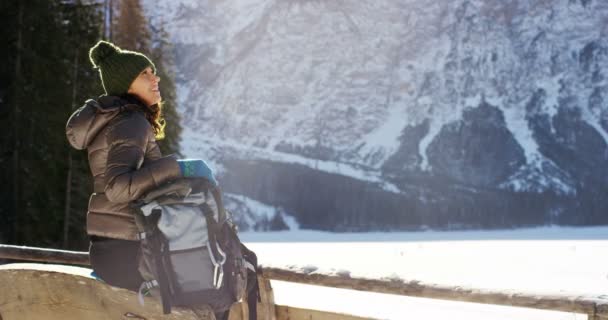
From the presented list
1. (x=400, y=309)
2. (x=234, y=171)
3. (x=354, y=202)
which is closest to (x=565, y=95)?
(x=354, y=202)

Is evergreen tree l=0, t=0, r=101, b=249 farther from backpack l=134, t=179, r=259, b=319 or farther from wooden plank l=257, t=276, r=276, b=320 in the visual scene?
backpack l=134, t=179, r=259, b=319

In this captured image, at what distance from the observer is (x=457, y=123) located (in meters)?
186

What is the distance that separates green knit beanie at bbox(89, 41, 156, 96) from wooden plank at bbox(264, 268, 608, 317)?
114 cm

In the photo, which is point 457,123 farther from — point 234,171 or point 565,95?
point 234,171

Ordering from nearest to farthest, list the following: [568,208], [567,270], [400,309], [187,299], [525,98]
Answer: [187,299], [400,309], [567,270], [568,208], [525,98]

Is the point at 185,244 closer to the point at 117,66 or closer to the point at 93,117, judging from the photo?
the point at 93,117

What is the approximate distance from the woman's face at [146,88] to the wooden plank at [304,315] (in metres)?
1.20

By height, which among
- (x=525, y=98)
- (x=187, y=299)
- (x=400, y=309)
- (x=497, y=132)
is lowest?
(x=400, y=309)

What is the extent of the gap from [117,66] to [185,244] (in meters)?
0.86

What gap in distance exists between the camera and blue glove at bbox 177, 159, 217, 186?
2.26 m

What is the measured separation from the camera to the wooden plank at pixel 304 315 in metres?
2.60

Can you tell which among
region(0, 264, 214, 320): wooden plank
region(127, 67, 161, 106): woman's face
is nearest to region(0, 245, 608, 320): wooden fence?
region(0, 264, 214, 320): wooden plank

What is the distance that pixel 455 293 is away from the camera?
2.44 meters

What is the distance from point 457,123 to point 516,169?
25.9 m
